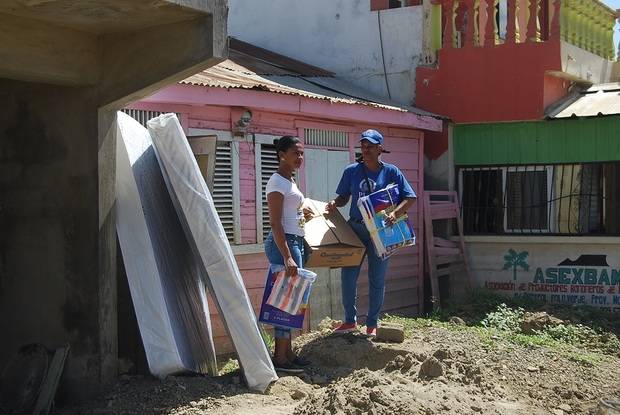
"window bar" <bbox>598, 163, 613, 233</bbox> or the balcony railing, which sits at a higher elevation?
the balcony railing

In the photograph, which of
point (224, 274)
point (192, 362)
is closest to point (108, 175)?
point (224, 274)

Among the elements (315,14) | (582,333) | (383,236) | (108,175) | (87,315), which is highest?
(315,14)

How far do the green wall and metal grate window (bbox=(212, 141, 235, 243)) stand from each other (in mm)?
4423

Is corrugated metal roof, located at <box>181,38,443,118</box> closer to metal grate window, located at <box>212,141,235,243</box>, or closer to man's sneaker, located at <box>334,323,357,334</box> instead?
metal grate window, located at <box>212,141,235,243</box>

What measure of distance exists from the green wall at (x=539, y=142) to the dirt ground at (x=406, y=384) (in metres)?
3.68

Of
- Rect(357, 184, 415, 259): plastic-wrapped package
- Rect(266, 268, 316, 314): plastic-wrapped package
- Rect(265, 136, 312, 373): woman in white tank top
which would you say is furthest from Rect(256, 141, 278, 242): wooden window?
Rect(266, 268, 316, 314): plastic-wrapped package

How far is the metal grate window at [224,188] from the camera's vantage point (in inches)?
325

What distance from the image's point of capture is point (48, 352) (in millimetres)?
5875

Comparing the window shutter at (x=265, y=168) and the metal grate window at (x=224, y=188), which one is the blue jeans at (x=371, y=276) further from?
the window shutter at (x=265, y=168)

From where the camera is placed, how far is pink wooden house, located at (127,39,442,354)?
7.92m

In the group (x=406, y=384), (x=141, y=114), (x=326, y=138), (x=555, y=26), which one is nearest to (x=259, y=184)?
(x=326, y=138)

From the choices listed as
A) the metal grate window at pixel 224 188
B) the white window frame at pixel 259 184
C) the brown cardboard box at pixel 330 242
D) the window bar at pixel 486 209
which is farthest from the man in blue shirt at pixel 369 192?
the window bar at pixel 486 209

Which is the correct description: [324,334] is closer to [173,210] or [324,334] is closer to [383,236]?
[383,236]

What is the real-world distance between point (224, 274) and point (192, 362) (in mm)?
733
